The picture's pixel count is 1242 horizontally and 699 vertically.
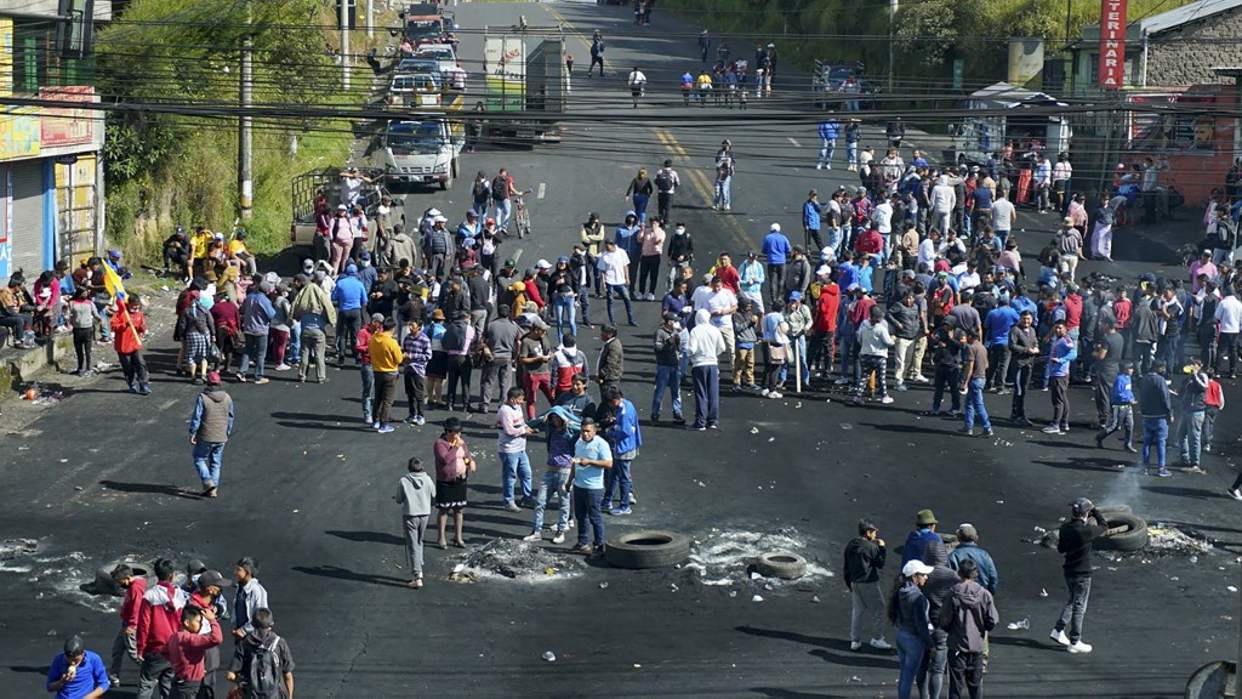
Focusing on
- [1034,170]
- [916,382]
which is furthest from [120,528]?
[1034,170]

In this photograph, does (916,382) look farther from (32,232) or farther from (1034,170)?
(32,232)

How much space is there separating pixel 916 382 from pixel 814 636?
11.0 meters

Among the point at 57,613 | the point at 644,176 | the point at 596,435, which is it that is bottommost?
the point at 57,613

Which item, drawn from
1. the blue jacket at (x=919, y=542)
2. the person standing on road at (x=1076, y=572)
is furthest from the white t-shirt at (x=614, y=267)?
the person standing on road at (x=1076, y=572)

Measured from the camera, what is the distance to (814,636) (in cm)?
1655

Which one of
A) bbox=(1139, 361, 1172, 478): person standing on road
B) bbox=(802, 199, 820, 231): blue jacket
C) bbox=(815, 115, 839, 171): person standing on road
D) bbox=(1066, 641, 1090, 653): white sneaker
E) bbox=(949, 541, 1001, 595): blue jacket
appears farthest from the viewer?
bbox=(815, 115, 839, 171): person standing on road

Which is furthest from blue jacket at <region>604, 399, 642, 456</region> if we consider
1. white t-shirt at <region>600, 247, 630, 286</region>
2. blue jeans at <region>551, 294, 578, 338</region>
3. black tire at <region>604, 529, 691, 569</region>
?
white t-shirt at <region>600, 247, 630, 286</region>

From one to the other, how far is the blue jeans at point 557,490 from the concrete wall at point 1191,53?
103ft

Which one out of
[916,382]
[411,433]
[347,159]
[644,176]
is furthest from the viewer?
[347,159]

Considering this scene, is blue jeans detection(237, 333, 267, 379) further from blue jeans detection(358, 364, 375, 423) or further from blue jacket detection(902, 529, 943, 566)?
blue jacket detection(902, 529, 943, 566)

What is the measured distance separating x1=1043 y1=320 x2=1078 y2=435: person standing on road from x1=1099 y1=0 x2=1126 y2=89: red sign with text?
59.5ft

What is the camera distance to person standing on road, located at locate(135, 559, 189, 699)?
14.3 metres

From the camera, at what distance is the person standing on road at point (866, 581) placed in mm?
15945

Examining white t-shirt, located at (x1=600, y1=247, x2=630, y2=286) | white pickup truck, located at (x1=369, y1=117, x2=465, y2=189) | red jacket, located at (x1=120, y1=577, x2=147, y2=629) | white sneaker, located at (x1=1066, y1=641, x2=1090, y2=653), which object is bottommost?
white sneaker, located at (x1=1066, y1=641, x2=1090, y2=653)
